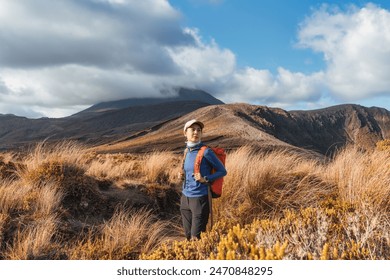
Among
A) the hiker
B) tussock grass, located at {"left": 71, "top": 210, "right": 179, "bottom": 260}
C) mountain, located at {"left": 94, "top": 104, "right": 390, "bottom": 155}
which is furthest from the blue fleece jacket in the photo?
mountain, located at {"left": 94, "top": 104, "right": 390, "bottom": 155}

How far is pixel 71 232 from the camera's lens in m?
5.42

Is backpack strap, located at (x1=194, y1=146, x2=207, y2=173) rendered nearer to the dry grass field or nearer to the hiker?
the hiker

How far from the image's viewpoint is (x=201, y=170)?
4395 mm

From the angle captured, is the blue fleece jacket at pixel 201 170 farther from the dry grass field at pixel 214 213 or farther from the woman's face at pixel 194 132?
the dry grass field at pixel 214 213

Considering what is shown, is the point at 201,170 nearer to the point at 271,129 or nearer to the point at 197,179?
the point at 197,179

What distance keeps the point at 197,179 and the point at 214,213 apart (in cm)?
146

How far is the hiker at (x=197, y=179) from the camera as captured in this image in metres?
4.36

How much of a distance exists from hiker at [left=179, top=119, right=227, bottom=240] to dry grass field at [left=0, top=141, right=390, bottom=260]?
1.09 ft

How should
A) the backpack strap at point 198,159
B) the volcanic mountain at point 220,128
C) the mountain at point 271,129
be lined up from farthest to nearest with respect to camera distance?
the volcanic mountain at point 220,128 < the mountain at point 271,129 < the backpack strap at point 198,159

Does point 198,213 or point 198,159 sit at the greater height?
point 198,159

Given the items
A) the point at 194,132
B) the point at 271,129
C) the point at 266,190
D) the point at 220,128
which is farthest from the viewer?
the point at 271,129

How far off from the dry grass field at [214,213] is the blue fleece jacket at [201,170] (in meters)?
0.51

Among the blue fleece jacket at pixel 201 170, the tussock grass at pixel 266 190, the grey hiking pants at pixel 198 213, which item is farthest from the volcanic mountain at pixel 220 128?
the grey hiking pants at pixel 198 213

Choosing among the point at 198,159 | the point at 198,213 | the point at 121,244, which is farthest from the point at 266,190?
the point at 121,244
